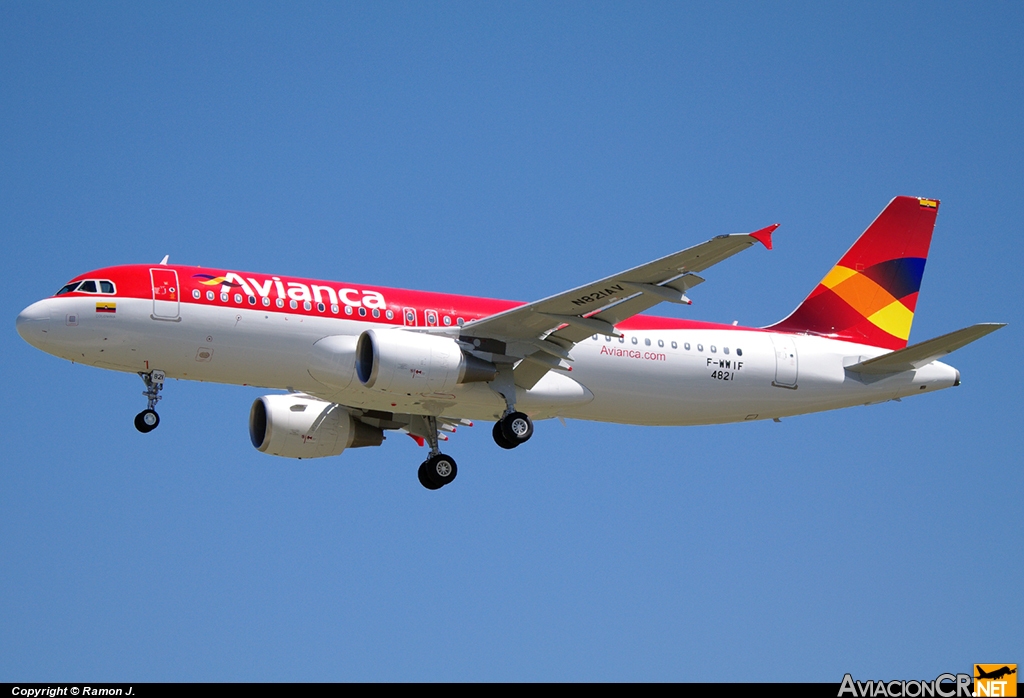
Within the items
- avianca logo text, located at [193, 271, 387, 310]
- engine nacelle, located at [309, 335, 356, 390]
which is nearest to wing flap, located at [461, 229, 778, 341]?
avianca logo text, located at [193, 271, 387, 310]

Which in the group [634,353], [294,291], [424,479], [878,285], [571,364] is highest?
[878,285]

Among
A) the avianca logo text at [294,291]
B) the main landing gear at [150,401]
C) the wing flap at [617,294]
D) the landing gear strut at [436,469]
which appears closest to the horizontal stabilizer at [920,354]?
the wing flap at [617,294]

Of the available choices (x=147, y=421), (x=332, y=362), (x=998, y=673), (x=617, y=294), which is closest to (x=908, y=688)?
(x=998, y=673)

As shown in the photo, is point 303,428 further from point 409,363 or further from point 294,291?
point 409,363

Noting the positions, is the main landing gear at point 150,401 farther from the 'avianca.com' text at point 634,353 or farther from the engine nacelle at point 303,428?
the 'avianca.com' text at point 634,353

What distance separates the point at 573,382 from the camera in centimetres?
3256

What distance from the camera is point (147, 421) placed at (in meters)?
30.2

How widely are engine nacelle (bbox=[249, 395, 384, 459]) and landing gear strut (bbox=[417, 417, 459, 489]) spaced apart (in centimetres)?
188

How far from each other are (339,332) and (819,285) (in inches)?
598

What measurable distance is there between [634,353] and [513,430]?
13.1 ft

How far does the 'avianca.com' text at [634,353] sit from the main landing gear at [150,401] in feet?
35.6

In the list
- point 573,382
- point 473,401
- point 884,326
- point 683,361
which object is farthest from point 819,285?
point 473,401

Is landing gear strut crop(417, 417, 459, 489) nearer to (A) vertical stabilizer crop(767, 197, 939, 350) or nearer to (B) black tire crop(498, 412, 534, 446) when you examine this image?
(B) black tire crop(498, 412, 534, 446)

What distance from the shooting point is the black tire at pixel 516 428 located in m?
31.5
